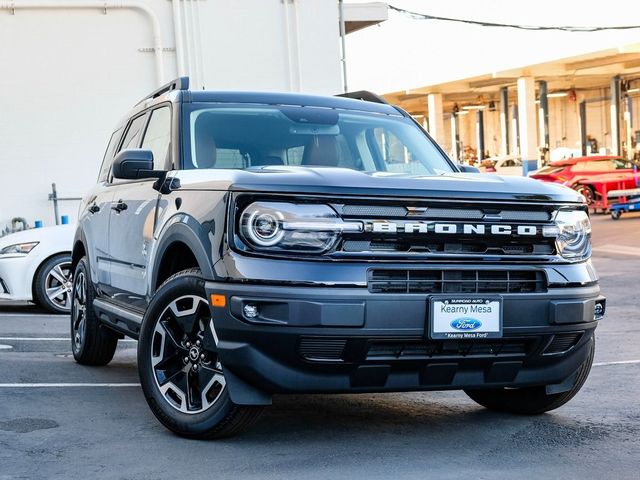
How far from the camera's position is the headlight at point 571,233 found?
5125mm

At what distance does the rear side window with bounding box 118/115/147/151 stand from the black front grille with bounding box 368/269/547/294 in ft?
9.39

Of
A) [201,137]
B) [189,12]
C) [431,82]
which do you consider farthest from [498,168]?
[201,137]

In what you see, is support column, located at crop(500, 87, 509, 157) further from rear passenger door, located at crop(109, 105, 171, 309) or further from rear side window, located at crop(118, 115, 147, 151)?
rear passenger door, located at crop(109, 105, 171, 309)

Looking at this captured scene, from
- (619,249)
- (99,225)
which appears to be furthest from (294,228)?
(619,249)

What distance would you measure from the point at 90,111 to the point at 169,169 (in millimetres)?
11823

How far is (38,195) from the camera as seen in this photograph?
17109mm

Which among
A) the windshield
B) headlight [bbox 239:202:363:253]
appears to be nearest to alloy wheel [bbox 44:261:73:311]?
the windshield

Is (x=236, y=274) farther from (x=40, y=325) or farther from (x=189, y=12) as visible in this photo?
(x=189, y=12)

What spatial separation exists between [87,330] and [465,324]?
11.8ft

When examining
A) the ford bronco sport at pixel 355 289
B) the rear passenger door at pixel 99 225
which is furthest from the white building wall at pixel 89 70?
the ford bronco sport at pixel 355 289

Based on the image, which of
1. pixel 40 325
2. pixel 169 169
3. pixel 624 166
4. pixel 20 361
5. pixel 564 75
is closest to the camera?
pixel 169 169

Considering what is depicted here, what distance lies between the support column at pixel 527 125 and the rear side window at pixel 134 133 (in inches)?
1677

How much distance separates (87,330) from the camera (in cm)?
756

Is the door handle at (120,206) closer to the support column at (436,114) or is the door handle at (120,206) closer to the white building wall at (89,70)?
the white building wall at (89,70)
